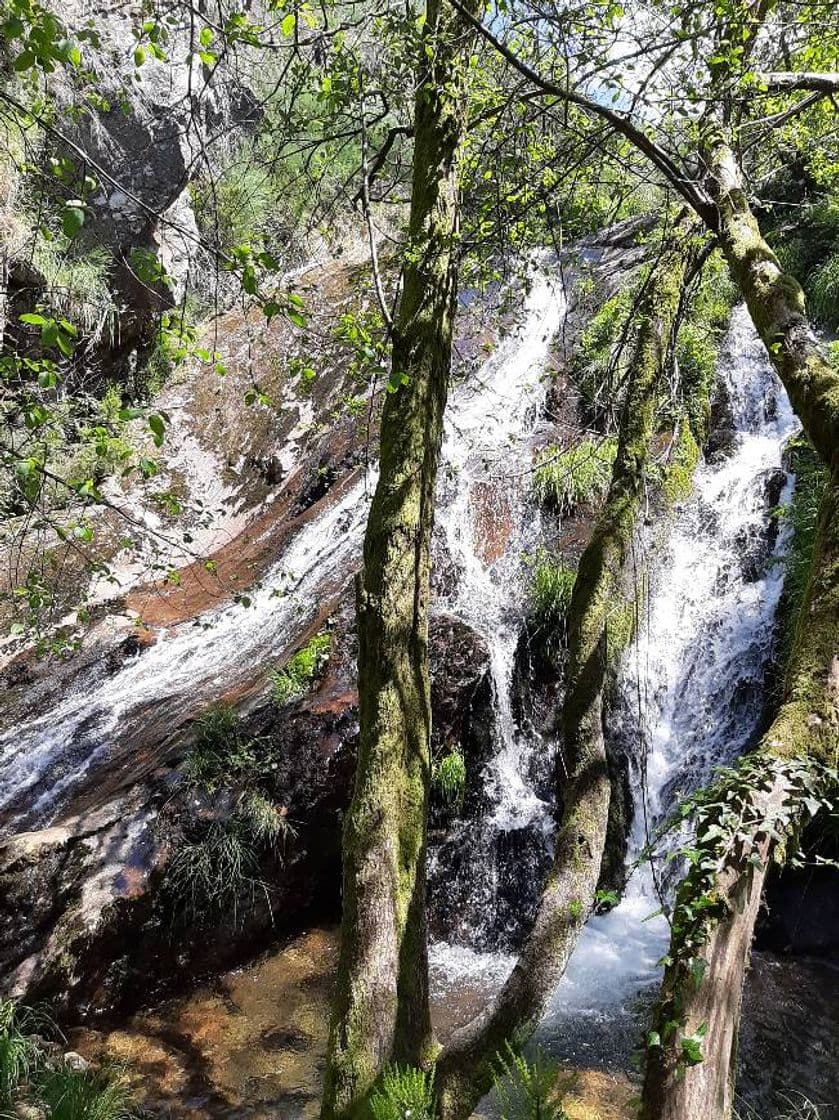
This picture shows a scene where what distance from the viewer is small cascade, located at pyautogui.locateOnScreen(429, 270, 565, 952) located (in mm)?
5984

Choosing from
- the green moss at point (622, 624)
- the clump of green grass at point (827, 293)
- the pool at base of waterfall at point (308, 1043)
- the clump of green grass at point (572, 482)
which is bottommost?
the pool at base of waterfall at point (308, 1043)

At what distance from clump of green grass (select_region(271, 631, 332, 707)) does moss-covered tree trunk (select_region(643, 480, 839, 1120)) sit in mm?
4460

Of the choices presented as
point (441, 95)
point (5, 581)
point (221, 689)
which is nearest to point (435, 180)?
point (441, 95)

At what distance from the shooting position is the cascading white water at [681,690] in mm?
5281

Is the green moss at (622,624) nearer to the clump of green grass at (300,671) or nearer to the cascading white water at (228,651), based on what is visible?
the cascading white water at (228,651)

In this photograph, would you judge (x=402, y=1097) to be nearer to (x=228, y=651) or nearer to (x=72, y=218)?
(x=72, y=218)

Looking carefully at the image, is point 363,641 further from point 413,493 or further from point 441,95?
point 441,95

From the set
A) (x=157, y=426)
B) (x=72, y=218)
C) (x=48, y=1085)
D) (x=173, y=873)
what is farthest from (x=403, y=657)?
(x=173, y=873)

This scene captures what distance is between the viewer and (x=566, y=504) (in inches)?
316

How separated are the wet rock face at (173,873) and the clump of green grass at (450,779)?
0.14 metres

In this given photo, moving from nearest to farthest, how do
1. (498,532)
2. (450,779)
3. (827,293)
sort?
(450,779) < (498,532) < (827,293)

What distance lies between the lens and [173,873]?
16.9 feet

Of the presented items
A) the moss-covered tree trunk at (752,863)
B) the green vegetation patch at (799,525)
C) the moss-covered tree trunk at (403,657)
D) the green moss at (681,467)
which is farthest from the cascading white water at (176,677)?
the moss-covered tree trunk at (752,863)

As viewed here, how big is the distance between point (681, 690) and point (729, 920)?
537 cm
